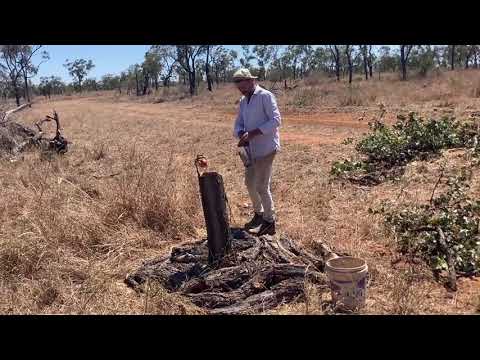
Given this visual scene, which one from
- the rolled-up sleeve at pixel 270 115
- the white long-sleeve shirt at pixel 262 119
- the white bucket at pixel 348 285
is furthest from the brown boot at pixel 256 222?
the white bucket at pixel 348 285

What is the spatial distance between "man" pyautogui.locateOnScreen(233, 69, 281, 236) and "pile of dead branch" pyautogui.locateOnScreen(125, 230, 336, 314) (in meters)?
0.55

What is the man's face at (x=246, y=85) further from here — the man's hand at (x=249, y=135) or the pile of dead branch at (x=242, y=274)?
the pile of dead branch at (x=242, y=274)

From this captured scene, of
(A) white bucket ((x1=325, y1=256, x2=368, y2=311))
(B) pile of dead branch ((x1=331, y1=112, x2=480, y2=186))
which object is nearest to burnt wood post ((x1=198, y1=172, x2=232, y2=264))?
(A) white bucket ((x1=325, y1=256, x2=368, y2=311))

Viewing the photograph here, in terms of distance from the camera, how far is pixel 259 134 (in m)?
4.59

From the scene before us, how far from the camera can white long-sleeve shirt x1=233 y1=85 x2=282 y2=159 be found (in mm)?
4578

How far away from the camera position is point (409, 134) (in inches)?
305

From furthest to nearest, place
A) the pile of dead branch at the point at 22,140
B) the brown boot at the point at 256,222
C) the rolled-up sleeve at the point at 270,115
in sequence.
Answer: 1. the pile of dead branch at the point at 22,140
2. the brown boot at the point at 256,222
3. the rolled-up sleeve at the point at 270,115

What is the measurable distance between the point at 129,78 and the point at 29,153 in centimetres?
5918

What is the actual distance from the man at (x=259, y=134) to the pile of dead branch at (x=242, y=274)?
1.79ft

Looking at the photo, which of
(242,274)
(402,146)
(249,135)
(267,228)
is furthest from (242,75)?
(402,146)

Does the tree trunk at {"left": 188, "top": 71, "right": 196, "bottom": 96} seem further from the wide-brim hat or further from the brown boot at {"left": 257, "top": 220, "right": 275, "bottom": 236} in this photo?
the wide-brim hat

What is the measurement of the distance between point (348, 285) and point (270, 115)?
200cm

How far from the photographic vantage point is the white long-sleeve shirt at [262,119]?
15.0ft
